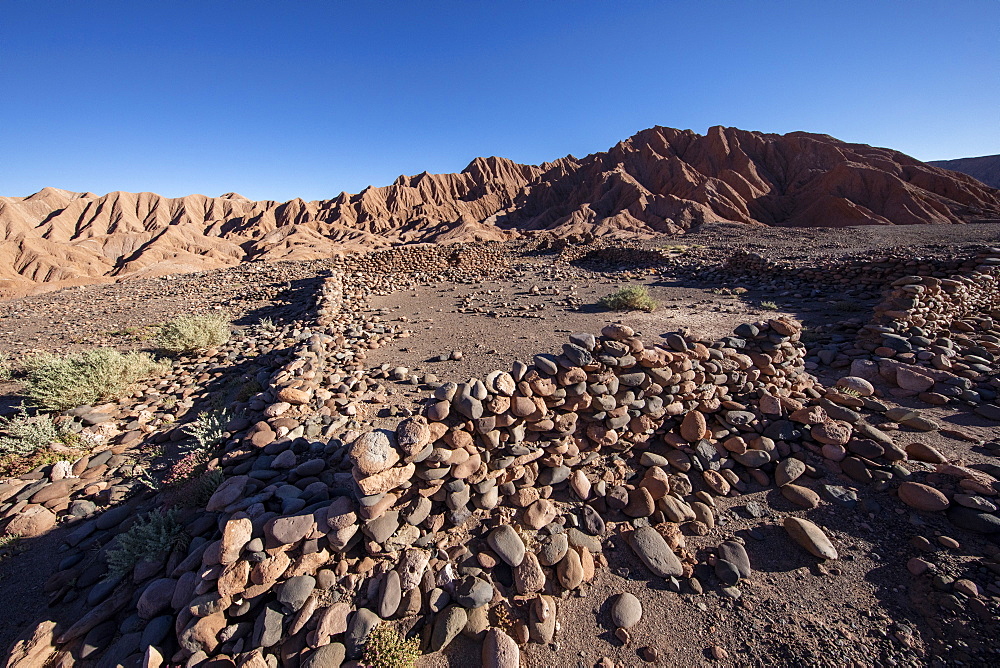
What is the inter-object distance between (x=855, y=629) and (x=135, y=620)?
16.4 feet

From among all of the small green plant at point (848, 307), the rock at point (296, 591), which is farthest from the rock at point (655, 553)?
the small green plant at point (848, 307)

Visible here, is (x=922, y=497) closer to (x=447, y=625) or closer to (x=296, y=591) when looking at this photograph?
(x=447, y=625)

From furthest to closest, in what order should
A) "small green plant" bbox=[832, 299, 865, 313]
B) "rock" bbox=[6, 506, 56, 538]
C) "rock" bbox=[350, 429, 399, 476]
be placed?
"small green plant" bbox=[832, 299, 865, 313]
"rock" bbox=[6, 506, 56, 538]
"rock" bbox=[350, 429, 399, 476]

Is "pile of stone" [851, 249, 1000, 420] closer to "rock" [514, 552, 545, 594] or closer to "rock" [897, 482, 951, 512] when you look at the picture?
"rock" [897, 482, 951, 512]

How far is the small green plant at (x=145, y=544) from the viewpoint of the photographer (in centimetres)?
288

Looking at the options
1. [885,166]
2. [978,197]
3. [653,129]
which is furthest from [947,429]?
[653,129]

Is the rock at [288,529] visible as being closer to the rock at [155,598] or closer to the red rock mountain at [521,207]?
the rock at [155,598]

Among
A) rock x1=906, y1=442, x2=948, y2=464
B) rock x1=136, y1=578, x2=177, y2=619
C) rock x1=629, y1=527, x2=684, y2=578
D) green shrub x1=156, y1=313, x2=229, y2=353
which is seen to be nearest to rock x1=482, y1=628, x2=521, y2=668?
rock x1=629, y1=527, x2=684, y2=578

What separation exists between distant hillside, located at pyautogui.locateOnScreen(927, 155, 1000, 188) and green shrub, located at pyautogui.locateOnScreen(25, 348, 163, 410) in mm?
115929

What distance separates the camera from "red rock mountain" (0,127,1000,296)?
3738 cm

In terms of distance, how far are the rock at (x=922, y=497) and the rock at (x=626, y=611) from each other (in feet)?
9.36

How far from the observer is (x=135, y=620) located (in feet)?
8.14

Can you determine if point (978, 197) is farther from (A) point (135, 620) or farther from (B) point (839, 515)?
(A) point (135, 620)

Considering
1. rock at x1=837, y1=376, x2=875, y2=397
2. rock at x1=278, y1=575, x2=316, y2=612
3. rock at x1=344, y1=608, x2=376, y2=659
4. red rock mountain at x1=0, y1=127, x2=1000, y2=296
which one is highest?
red rock mountain at x1=0, y1=127, x2=1000, y2=296
